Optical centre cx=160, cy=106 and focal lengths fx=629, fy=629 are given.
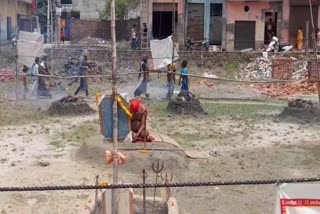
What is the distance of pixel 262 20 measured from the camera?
39125mm

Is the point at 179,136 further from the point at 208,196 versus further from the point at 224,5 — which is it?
the point at 224,5

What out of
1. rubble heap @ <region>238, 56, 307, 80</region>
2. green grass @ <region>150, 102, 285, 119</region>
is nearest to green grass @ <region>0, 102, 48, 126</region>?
green grass @ <region>150, 102, 285, 119</region>

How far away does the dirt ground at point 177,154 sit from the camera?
10.4 m

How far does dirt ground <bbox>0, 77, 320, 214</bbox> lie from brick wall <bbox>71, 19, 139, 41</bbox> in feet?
77.2

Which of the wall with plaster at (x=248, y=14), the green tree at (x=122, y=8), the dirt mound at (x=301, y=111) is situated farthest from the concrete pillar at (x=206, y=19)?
the dirt mound at (x=301, y=111)

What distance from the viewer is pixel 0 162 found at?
42.4 feet

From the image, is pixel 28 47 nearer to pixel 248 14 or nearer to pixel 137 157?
pixel 137 157

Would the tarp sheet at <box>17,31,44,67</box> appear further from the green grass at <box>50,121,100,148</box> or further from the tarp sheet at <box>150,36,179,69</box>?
the green grass at <box>50,121,100,148</box>

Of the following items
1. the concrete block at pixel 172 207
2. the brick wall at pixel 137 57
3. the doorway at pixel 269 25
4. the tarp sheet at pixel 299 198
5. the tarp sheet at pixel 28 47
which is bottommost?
the concrete block at pixel 172 207

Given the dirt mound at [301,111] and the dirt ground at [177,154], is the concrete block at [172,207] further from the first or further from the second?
the dirt mound at [301,111]

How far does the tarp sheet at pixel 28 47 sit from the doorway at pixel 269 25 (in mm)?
19799

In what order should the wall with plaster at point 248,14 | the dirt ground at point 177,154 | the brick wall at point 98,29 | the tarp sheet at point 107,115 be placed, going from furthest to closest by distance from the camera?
the brick wall at point 98,29
the wall with plaster at point 248,14
the dirt ground at point 177,154
the tarp sheet at point 107,115

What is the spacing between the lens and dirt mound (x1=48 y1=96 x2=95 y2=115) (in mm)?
19094

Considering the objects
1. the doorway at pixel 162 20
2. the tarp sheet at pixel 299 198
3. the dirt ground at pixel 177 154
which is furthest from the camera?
the doorway at pixel 162 20
